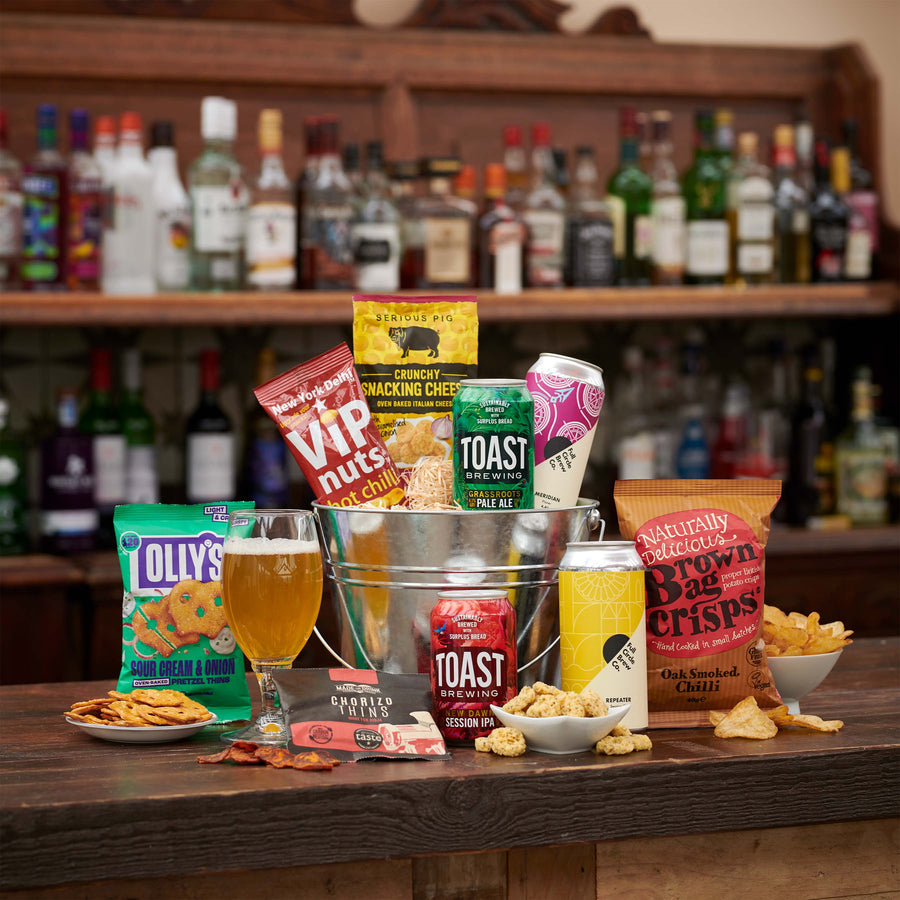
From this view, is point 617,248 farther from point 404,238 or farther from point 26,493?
point 26,493

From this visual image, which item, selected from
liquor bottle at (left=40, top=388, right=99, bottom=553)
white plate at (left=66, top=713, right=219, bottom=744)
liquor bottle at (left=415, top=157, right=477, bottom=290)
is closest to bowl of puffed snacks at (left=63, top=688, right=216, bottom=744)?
white plate at (left=66, top=713, right=219, bottom=744)

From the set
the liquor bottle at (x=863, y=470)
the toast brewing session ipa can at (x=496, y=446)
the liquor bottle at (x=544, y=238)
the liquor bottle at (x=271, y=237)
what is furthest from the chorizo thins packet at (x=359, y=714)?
the liquor bottle at (x=863, y=470)

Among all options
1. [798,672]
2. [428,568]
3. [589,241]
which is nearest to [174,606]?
[428,568]

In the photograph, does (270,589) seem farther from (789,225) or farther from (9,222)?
(789,225)

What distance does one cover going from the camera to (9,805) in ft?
2.48

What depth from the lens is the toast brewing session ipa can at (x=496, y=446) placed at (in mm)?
958

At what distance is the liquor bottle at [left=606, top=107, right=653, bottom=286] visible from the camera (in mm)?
2445

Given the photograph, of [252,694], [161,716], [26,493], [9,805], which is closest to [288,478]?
[26,493]

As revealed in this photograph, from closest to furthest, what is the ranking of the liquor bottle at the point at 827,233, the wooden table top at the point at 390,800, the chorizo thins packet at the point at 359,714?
the wooden table top at the point at 390,800 < the chorizo thins packet at the point at 359,714 < the liquor bottle at the point at 827,233

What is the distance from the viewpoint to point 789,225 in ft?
8.41

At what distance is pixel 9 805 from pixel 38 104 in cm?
187

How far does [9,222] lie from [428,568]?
1515 millimetres

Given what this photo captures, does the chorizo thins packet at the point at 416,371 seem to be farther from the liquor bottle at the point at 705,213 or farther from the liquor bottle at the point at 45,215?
the liquor bottle at the point at 705,213

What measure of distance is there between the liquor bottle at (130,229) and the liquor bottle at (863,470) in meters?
1.43
